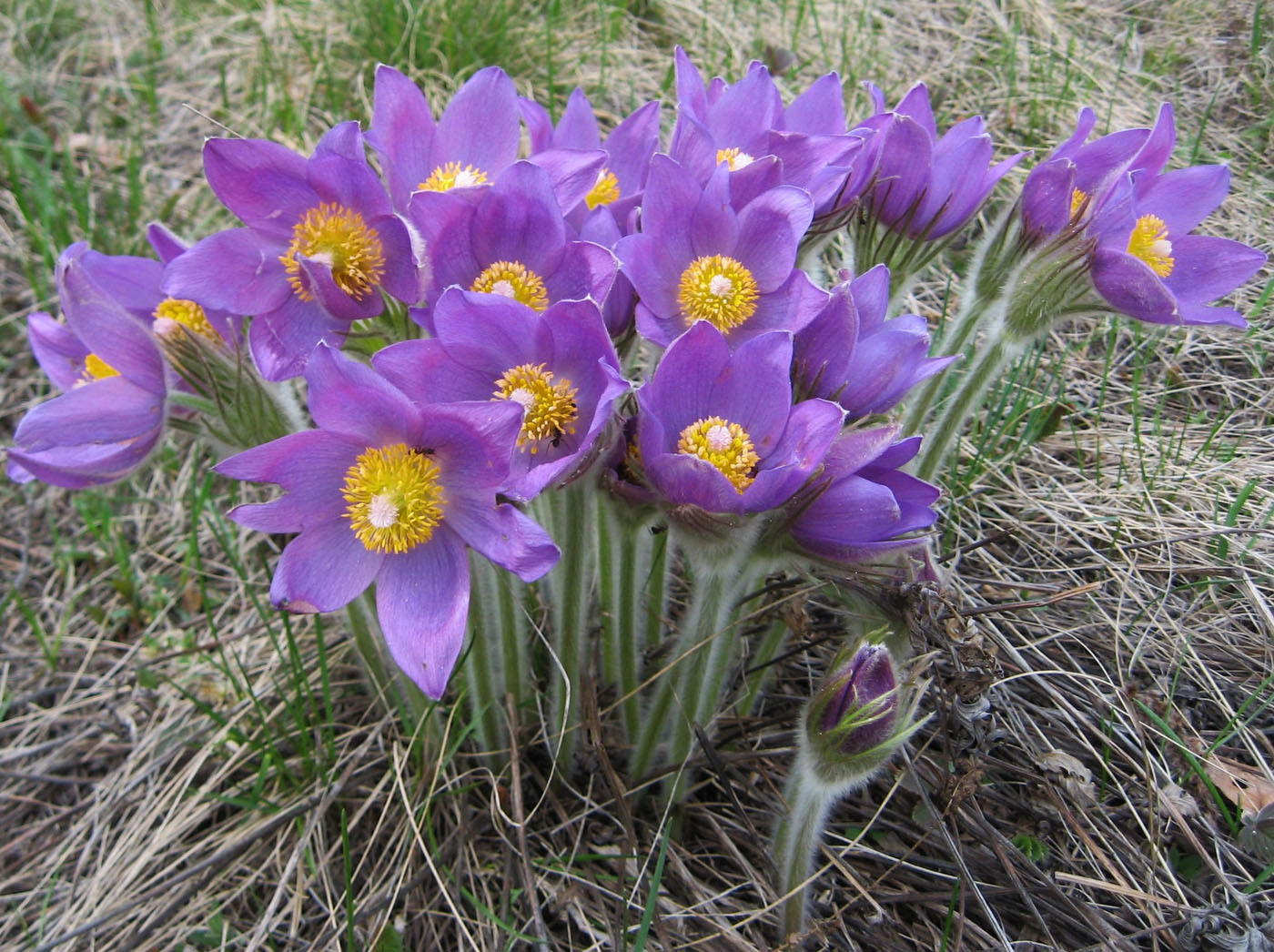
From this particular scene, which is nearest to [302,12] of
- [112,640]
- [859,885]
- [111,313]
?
[112,640]

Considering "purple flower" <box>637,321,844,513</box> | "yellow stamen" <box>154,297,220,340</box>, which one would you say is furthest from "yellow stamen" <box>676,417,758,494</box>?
"yellow stamen" <box>154,297,220,340</box>

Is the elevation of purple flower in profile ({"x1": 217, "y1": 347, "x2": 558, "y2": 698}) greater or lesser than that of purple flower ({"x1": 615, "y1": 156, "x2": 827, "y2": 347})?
lesser

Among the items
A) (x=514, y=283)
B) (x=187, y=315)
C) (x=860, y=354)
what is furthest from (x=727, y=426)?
(x=187, y=315)

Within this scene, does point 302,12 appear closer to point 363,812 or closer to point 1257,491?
point 363,812

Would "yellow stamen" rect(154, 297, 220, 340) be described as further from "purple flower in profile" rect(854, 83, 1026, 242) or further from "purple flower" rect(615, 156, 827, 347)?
"purple flower in profile" rect(854, 83, 1026, 242)

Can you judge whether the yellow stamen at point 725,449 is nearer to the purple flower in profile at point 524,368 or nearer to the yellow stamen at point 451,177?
the purple flower in profile at point 524,368

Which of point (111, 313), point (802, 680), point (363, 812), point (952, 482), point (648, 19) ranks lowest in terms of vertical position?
point (363, 812)
